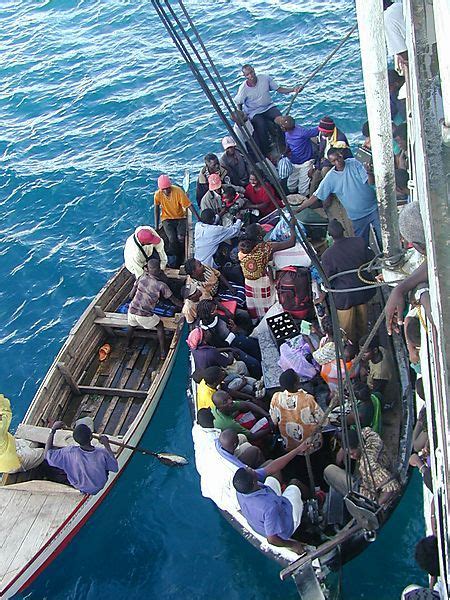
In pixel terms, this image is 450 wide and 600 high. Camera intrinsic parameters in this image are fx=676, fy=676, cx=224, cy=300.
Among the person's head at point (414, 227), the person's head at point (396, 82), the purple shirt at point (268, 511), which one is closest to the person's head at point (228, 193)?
the person's head at point (396, 82)

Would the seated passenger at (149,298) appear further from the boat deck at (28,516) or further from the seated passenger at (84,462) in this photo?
the boat deck at (28,516)

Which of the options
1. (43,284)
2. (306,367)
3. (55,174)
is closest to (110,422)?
(306,367)

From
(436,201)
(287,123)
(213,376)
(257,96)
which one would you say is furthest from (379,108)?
(257,96)

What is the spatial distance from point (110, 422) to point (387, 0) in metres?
9.24

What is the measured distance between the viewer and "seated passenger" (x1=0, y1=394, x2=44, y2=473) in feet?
29.7

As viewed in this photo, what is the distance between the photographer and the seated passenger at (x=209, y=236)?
10.9 meters

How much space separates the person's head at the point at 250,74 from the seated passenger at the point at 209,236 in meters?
3.49

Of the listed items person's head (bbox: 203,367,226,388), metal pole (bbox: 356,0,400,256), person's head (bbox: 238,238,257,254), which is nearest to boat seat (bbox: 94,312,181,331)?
person's head (bbox: 238,238,257,254)

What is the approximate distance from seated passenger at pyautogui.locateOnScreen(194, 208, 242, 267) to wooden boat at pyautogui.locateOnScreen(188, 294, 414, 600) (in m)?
3.43

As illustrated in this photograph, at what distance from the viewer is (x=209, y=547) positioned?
943cm

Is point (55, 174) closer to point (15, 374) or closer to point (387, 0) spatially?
point (15, 374)

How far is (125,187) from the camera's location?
16.6 m

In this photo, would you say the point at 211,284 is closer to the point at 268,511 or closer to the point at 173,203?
the point at 173,203

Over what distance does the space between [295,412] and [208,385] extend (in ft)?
3.80
